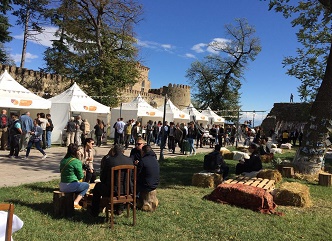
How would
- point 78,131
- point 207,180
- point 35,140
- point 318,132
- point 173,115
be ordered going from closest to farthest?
point 207,180 < point 318,132 < point 35,140 < point 78,131 < point 173,115

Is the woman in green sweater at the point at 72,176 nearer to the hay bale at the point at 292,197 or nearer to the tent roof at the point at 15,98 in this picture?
the hay bale at the point at 292,197

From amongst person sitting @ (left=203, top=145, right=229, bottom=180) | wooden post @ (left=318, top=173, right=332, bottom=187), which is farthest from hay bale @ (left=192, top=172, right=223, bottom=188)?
wooden post @ (left=318, top=173, right=332, bottom=187)

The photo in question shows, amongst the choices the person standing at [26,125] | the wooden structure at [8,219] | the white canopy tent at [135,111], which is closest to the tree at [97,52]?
the white canopy tent at [135,111]

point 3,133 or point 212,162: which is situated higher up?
point 3,133

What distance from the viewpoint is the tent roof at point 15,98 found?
1450cm

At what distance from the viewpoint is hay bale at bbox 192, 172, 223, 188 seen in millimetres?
8586

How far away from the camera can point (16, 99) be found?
14.8 m

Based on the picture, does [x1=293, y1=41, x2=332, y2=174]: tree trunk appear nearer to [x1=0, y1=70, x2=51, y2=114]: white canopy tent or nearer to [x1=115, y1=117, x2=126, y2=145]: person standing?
[x1=115, y1=117, x2=126, y2=145]: person standing

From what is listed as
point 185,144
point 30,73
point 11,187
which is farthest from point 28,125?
point 30,73

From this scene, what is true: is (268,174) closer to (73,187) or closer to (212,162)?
(212,162)

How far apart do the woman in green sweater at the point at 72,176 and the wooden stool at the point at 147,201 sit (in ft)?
3.18

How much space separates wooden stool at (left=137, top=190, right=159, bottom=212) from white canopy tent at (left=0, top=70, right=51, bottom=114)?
10.5 metres

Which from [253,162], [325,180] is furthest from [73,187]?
[325,180]

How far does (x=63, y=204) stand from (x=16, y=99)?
10.9 metres
